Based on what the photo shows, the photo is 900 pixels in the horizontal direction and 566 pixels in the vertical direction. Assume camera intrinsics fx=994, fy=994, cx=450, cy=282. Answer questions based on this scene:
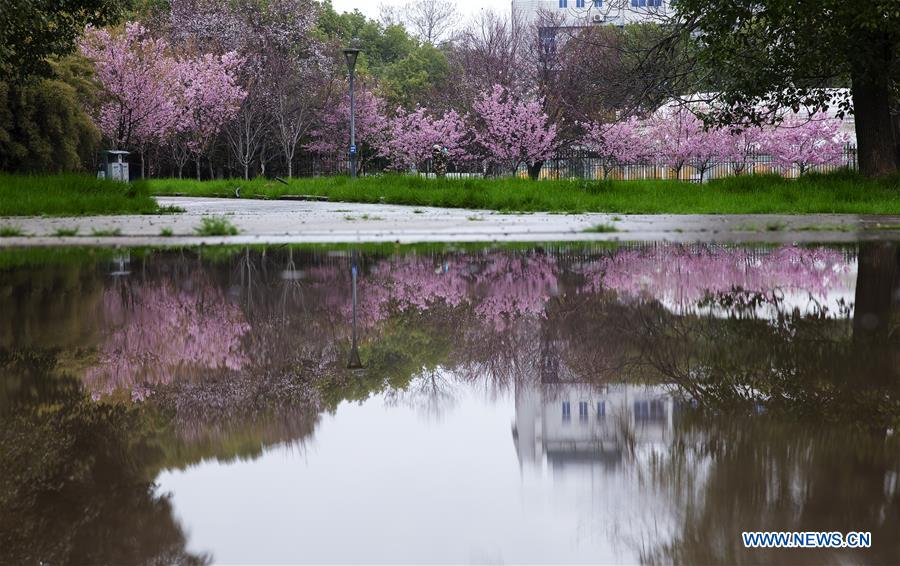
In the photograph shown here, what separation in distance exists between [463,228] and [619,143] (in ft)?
130

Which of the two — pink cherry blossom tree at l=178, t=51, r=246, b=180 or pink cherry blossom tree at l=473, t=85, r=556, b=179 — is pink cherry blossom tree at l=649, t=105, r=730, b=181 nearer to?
pink cherry blossom tree at l=473, t=85, r=556, b=179

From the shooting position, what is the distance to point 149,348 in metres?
4.69

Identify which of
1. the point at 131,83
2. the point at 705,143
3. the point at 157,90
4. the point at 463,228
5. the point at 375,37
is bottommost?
the point at 463,228

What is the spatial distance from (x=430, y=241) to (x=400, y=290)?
4298mm

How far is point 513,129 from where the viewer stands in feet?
161

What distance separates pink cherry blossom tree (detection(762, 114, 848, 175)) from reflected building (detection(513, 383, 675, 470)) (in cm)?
4435

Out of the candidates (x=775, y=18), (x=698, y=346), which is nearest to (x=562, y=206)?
(x=775, y=18)

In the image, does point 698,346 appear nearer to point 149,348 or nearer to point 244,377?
point 244,377

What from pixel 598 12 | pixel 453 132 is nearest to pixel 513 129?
pixel 453 132

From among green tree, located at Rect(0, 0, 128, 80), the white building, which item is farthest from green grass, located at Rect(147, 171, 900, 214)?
the white building

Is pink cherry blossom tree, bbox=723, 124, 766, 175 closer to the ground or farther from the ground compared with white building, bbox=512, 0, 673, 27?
closer to the ground

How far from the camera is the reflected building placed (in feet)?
9.54

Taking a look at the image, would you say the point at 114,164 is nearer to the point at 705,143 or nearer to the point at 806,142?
the point at 705,143

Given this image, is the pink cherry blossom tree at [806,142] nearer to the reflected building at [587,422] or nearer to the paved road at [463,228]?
the paved road at [463,228]
